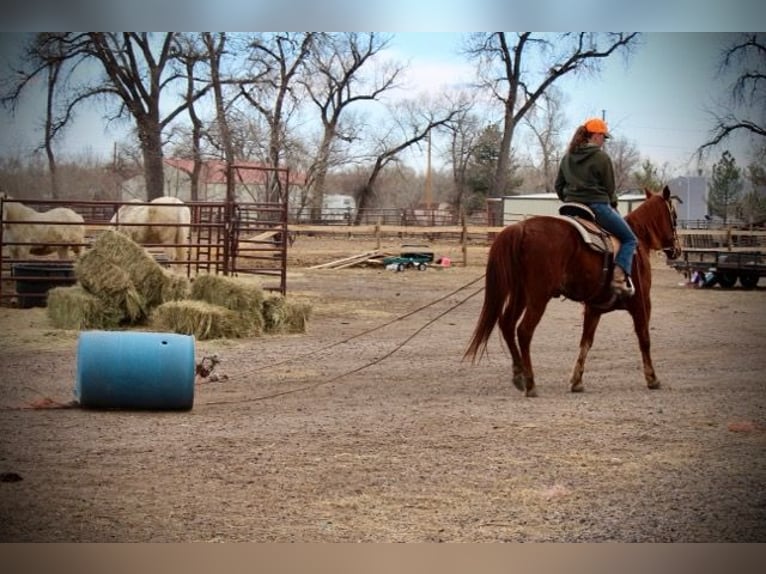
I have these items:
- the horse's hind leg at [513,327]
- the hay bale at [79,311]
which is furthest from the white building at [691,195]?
the hay bale at [79,311]

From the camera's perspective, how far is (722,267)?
11.5 meters

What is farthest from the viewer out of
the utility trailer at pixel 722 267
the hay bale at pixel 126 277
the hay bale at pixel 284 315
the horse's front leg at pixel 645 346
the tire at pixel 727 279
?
the tire at pixel 727 279

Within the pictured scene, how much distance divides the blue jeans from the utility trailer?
4.52 m

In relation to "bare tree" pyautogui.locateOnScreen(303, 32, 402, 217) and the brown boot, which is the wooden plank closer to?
"bare tree" pyautogui.locateOnScreen(303, 32, 402, 217)

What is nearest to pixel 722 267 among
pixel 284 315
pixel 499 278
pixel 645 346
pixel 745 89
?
pixel 284 315

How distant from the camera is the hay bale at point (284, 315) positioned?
29.5ft

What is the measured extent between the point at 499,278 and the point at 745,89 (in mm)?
1676

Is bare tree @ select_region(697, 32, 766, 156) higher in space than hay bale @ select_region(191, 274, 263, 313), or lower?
higher

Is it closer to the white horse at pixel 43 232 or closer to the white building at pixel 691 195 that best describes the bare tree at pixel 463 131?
the white building at pixel 691 195

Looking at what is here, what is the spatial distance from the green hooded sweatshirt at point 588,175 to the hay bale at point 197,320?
11.3 ft

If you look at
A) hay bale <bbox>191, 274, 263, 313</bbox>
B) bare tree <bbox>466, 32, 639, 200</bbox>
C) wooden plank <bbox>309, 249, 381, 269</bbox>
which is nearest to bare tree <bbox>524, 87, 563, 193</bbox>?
bare tree <bbox>466, 32, 639, 200</bbox>

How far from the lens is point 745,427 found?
17.1 feet

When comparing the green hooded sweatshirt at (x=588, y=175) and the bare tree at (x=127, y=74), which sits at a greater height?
the bare tree at (x=127, y=74)

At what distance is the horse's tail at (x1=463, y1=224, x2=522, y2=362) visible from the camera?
5.97 m
